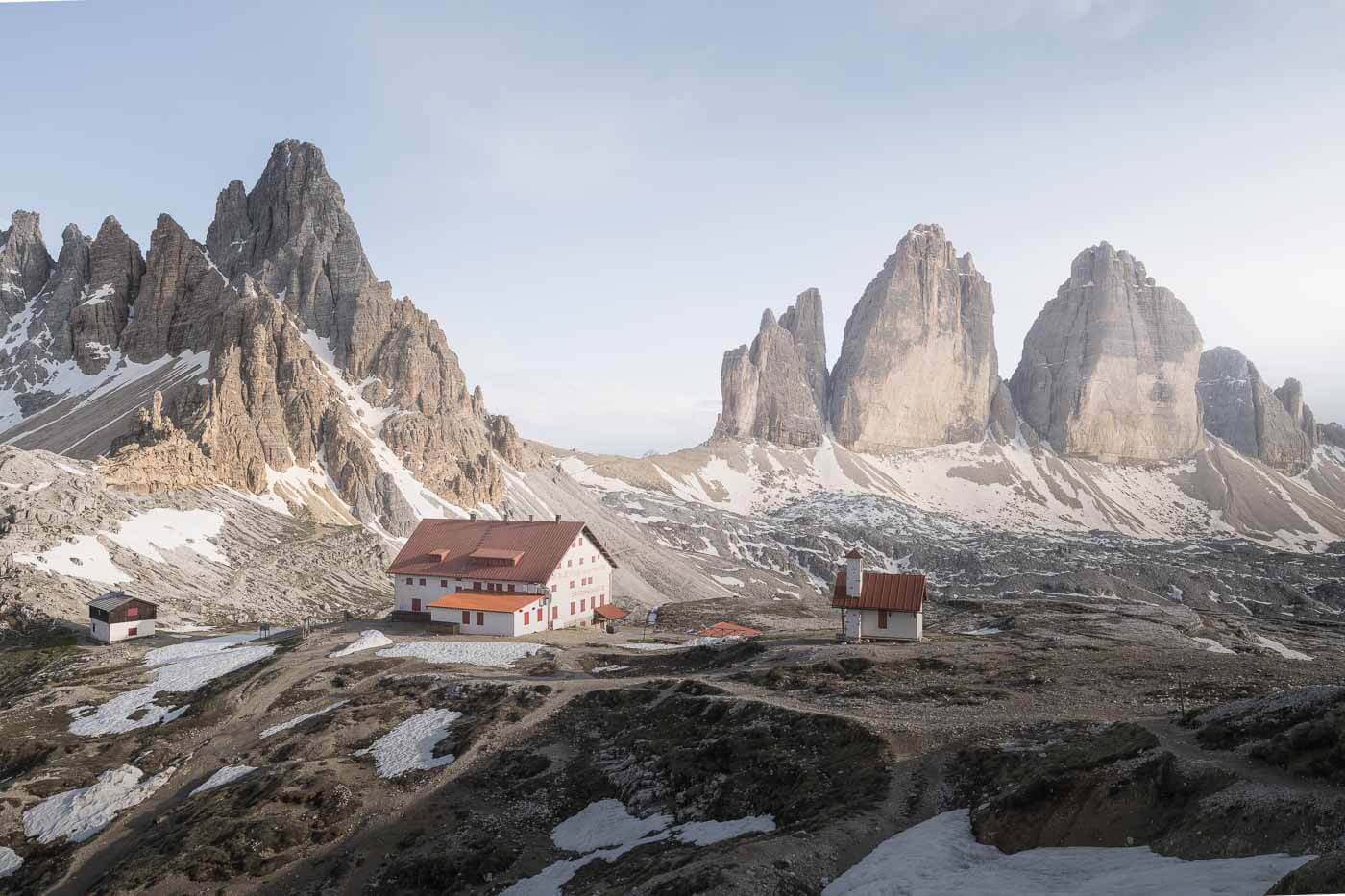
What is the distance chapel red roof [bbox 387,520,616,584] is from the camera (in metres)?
69.9

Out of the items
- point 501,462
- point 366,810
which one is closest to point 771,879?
point 366,810

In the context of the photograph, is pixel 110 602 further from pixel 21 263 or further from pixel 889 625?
pixel 21 263

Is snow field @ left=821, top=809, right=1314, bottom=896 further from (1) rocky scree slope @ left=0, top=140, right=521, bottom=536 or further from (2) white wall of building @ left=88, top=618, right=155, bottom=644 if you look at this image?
(1) rocky scree slope @ left=0, top=140, right=521, bottom=536

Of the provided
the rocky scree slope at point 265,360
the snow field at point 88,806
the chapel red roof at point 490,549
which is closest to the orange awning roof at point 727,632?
the chapel red roof at point 490,549

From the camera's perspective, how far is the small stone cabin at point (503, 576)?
220 ft

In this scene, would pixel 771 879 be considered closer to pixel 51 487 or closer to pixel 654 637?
pixel 654 637

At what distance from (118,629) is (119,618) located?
997 millimetres

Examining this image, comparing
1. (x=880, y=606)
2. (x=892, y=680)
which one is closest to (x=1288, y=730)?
(x=892, y=680)

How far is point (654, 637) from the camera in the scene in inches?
2655

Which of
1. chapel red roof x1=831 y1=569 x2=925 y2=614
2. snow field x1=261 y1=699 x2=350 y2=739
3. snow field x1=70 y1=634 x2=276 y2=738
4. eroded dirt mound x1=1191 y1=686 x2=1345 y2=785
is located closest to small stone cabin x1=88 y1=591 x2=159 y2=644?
snow field x1=70 y1=634 x2=276 y2=738

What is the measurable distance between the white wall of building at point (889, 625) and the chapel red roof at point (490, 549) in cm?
2682

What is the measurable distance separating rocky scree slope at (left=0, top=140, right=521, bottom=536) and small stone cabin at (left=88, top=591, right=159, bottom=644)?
1976 inches

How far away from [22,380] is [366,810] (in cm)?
19085

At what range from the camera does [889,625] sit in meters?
56.0
